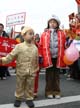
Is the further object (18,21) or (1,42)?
(18,21)

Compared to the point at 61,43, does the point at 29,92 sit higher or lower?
lower

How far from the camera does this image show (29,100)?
7938 millimetres

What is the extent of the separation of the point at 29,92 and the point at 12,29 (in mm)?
11850

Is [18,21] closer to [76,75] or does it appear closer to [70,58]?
[76,75]

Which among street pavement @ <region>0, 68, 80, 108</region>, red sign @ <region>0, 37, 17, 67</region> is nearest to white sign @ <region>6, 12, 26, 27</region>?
red sign @ <region>0, 37, 17, 67</region>

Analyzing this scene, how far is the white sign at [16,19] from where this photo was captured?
19164 millimetres

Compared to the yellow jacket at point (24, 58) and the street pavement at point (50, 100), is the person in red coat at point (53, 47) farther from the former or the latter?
the yellow jacket at point (24, 58)

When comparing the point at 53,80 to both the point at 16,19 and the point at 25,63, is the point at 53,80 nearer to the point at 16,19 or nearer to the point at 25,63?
the point at 25,63

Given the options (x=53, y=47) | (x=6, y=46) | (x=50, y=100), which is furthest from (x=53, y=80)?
(x=6, y=46)

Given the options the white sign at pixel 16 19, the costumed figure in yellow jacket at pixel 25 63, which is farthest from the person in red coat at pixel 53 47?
the white sign at pixel 16 19

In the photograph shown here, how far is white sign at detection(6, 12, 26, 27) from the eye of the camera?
19164mm

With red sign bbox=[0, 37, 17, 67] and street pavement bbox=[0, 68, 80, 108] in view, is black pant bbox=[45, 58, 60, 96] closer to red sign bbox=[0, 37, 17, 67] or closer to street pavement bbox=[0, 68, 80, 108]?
street pavement bbox=[0, 68, 80, 108]

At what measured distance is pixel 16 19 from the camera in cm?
1933

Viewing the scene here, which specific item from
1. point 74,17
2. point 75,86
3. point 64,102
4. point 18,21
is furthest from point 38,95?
point 18,21
